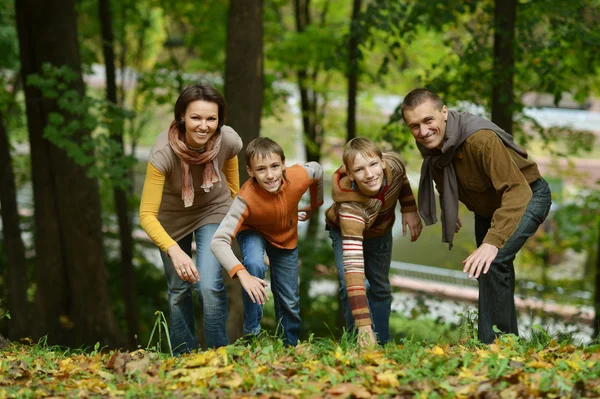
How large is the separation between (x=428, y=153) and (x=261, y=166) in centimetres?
115

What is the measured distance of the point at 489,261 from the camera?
13.9ft

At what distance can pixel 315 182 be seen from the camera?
5152 millimetres

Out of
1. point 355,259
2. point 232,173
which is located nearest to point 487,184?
point 355,259

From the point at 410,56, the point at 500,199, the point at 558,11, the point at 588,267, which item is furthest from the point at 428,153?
the point at 588,267

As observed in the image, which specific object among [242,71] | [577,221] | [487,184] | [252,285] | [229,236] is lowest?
[577,221]

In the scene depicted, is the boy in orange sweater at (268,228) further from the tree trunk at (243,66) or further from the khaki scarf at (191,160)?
the tree trunk at (243,66)

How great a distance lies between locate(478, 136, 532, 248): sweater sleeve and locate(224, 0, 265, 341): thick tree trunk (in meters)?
3.31

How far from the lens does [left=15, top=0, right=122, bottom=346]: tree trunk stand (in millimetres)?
9102

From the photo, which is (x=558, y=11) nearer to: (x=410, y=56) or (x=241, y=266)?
(x=241, y=266)

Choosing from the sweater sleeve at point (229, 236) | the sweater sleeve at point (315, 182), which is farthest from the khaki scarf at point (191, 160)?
the sweater sleeve at point (315, 182)

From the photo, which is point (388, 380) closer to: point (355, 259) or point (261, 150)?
point (355, 259)

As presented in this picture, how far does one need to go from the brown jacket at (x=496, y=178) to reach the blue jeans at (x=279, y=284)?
1357 mm

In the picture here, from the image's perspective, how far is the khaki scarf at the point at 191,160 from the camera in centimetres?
464

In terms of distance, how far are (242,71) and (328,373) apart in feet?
14.0
